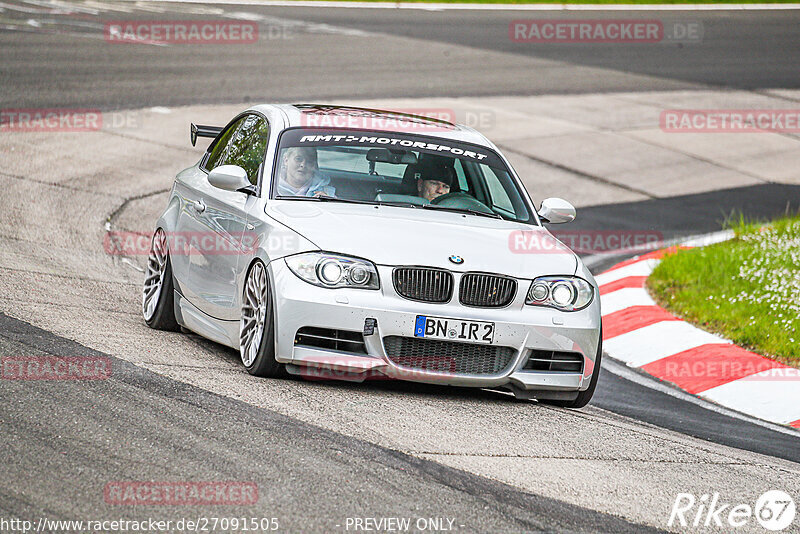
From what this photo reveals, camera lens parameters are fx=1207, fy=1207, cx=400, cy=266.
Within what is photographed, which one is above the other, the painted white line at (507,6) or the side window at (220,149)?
the painted white line at (507,6)

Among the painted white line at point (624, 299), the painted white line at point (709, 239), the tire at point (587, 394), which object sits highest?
the tire at point (587, 394)

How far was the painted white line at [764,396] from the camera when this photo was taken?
Result: 825 cm

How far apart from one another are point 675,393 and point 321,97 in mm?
11904

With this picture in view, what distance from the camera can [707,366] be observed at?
9203 mm

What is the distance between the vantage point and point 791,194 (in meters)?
16.6

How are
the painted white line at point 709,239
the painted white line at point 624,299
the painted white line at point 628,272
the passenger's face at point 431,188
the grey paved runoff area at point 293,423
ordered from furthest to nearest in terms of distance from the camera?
1. the painted white line at point 709,239
2. the painted white line at point 628,272
3. the painted white line at point 624,299
4. the passenger's face at point 431,188
5. the grey paved runoff area at point 293,423

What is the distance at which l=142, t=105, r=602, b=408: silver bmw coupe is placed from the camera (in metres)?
6.55

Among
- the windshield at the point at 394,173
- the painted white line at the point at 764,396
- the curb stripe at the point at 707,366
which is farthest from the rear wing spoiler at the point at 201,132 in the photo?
the painted white line at the point at 764,396

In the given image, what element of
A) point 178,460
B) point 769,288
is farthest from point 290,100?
point 178,460

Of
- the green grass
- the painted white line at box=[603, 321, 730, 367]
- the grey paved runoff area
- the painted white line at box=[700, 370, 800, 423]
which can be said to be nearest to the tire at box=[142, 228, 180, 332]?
the grey paved runoff area

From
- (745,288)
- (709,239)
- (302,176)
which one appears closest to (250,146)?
(302,176)

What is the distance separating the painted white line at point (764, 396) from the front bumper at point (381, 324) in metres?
2.21

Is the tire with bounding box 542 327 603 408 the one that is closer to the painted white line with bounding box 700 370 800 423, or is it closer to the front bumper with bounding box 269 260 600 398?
the front bumper with bounding box 269 260 600 398

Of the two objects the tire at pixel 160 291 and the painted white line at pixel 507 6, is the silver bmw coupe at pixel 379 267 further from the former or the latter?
the painted white line at pixel 507 6
